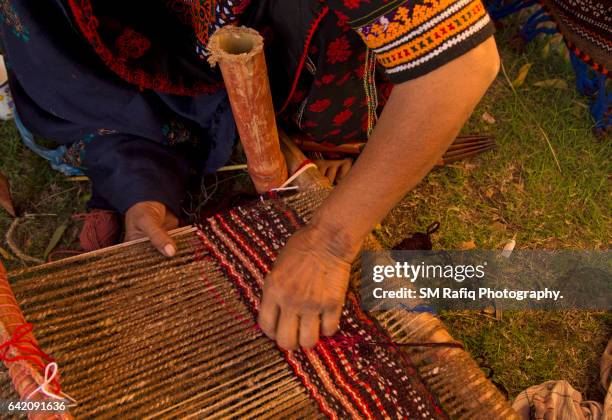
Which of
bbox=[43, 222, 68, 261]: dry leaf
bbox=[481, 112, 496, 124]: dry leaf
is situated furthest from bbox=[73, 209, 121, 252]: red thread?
bbox=[481, 112, 496, 124]: dry leaf

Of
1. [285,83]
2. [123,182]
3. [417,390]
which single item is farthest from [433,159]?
[123,182]

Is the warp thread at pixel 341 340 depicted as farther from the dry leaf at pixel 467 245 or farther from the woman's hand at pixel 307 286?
the dry leaf at pixel 467 245

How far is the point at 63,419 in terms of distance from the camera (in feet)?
2.57

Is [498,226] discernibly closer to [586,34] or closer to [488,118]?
[488,118]

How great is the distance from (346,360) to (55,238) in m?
1.03

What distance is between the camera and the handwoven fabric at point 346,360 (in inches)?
38.6

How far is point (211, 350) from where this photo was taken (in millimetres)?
1004

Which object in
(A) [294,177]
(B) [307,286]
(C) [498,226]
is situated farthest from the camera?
(C) [498,226]

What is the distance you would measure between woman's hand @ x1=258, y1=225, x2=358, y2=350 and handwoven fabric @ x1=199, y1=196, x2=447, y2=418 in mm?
69

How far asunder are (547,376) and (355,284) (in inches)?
29.7

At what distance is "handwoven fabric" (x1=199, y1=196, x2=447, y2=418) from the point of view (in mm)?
980

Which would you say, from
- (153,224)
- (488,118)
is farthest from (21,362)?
(488,118)

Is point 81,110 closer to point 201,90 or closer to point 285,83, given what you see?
point 201,90

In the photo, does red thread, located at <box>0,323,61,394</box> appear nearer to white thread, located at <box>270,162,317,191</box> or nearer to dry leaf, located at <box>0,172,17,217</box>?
white thread, located at <box>270,162,317,191</box>
